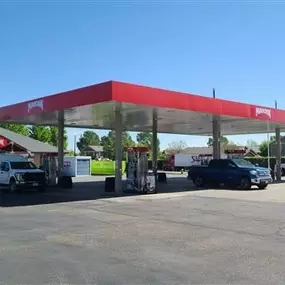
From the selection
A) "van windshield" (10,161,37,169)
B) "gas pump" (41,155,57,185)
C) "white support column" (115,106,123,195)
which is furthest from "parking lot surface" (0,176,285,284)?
"gas pump" (41,155,57,185)

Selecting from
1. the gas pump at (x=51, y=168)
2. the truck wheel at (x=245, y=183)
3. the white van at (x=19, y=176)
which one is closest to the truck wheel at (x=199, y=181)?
the truck wheel at (x=245, y=183)

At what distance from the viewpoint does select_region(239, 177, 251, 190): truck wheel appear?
87.7 feet

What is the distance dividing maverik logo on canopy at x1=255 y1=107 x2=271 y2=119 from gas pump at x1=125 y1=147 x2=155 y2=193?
8403mm

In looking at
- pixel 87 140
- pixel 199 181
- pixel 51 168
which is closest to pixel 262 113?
pixel 199 181

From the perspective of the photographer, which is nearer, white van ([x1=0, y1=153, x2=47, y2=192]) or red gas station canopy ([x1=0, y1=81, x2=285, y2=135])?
red gas station canopy ([x1=0, y1=81, x2=285, y2=135])

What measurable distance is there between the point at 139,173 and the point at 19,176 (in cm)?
675

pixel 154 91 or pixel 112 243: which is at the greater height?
pixel 154 91

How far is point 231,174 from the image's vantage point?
27484 millimetres

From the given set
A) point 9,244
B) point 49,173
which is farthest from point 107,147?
point 9,244

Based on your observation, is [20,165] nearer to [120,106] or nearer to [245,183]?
[120,106]

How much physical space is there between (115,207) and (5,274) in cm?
1029

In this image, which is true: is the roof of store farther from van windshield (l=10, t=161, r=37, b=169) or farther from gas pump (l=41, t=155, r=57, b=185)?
van windshield (l=10, t=161, r=37, b=169)

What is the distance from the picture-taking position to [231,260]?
812cm

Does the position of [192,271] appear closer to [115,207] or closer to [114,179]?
[115,207]
